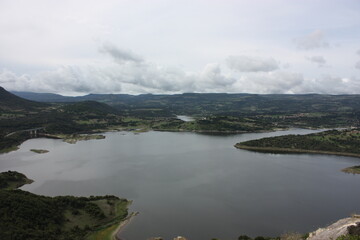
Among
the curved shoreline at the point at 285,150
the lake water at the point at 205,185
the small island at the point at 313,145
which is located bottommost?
the lake water at the point at 205,185

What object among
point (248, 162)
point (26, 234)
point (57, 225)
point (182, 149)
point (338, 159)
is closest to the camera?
point (26, 234)

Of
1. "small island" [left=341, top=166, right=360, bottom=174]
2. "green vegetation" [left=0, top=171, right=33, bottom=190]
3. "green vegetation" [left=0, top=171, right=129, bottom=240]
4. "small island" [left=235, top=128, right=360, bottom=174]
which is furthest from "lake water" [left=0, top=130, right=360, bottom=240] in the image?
"small island" [left=235, top=128, right=360, bottom=174]

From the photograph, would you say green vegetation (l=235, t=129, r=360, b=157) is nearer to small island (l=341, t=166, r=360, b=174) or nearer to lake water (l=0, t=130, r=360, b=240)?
lake water (l=0, t=130, r=360, b=240)

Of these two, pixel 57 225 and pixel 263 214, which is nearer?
pixel 57 225

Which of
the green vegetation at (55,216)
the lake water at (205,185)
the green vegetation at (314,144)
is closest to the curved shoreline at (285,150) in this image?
the green vegetation at (314,144)

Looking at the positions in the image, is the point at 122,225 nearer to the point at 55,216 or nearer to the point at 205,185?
the point at 55,216

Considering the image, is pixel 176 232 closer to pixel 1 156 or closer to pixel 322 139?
pixel 1 156

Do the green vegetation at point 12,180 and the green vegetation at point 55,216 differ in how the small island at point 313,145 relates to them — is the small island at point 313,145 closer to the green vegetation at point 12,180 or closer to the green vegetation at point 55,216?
the green vegetation at point 55,216

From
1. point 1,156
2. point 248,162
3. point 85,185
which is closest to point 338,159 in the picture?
point 248,162
